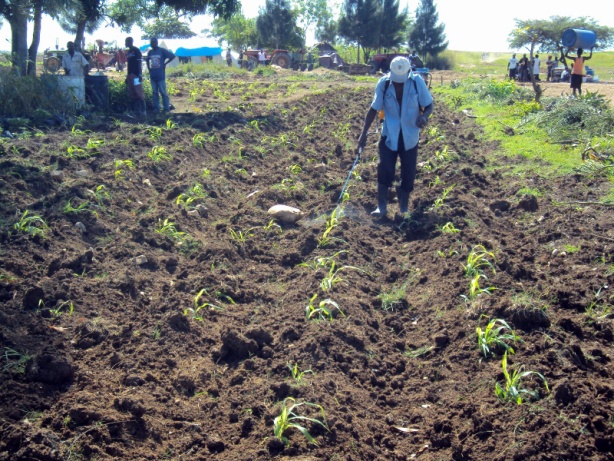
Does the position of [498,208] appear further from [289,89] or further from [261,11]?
[261,11]

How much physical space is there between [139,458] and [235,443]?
21.2 inches

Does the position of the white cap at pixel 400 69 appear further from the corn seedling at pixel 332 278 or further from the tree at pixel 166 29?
the tree at pixel 166 29

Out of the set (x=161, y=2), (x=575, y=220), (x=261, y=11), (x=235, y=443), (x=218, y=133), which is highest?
(x=261, y=11)

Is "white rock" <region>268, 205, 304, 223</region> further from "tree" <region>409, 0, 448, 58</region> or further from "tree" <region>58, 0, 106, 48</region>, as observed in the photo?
"tree" <region>409, 0, 448, 58</region>

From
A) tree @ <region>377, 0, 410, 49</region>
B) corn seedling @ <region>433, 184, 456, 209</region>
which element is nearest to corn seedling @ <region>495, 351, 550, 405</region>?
corn seedling @ <region>433, 184, 456, 209</region>

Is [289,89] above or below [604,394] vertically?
above

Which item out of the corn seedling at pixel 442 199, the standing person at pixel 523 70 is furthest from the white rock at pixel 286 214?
the standing person at pixel 523 70

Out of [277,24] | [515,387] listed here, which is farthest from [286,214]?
[277,24]

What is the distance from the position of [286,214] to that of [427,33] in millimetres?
51313

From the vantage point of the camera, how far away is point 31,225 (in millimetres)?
6266

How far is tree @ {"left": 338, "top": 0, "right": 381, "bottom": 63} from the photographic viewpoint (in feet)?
168

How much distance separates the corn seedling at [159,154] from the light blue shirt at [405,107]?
149 inches

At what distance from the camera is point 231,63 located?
162ft

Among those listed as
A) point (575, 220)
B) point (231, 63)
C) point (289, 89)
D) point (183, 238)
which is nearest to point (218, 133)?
point (183, 238)
